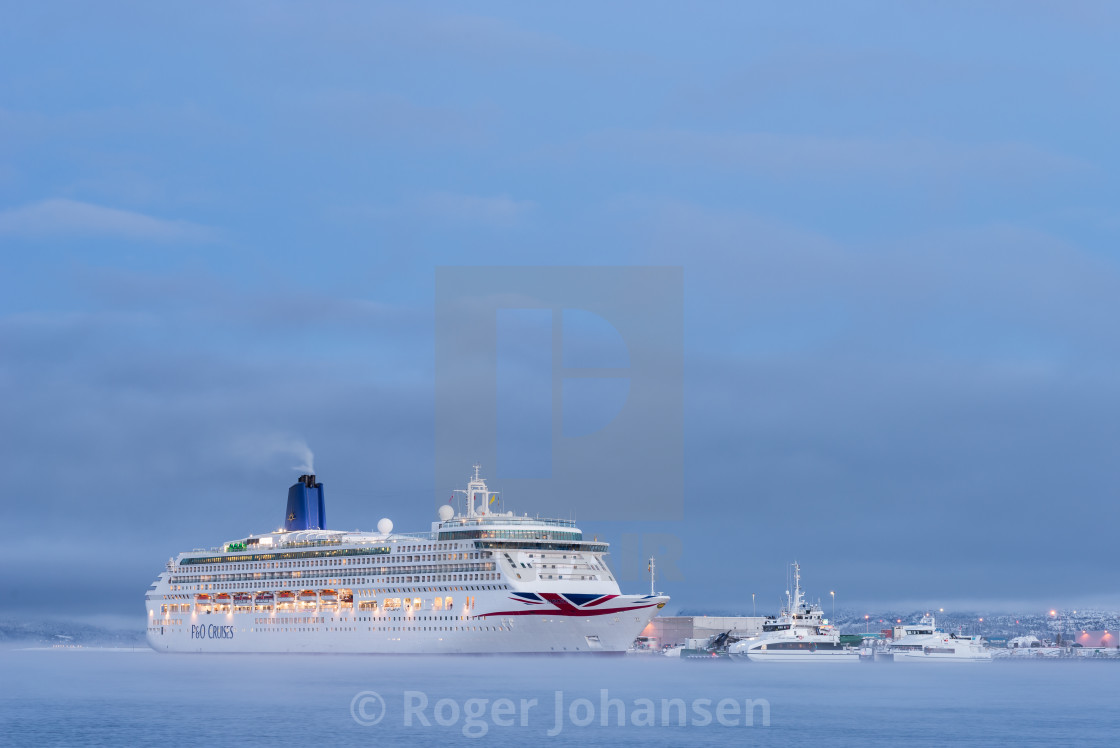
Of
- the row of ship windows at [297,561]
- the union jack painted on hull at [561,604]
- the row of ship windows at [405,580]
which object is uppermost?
the row of ship windows at [297,561]

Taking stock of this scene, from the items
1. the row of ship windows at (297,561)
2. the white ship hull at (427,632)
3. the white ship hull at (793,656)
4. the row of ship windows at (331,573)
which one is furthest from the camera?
the white ship hull at (793,656)

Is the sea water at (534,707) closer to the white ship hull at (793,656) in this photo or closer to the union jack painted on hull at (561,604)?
the union jack painted on hull at (561,604)

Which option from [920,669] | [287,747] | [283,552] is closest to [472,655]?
[283,552]

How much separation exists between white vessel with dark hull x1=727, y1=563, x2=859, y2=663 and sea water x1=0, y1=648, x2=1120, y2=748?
24577 millimetres

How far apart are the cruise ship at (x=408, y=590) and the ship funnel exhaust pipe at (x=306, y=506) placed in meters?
0.15

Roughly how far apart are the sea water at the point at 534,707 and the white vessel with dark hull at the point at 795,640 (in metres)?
24.6

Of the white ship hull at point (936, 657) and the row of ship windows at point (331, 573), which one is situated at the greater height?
the row of ship windows at point (331, 573)

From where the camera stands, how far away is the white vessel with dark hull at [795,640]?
135 meters

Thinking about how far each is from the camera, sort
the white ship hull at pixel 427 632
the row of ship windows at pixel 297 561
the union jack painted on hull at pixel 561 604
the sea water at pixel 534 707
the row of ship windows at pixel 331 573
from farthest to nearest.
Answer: the row of ship windows at pixel 297 561, the row of ship windows at pixel 331 573, the white ship hull at pixel 427 632, the union jack painted on hull at pixel 561 604, the sea water at pixel 534 707

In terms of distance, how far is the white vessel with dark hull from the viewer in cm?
13462

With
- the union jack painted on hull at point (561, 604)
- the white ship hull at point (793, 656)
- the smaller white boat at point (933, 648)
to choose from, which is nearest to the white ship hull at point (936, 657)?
the smaller white boat at point (933, 648)

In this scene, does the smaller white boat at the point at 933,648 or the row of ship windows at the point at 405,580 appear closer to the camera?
the row of ship windows at the point at 405,580

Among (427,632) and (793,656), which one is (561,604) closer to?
(427,632)

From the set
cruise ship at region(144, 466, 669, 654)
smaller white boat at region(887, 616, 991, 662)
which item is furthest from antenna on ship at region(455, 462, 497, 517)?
smaller white boat at region(887, 616, 991, 662)
